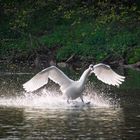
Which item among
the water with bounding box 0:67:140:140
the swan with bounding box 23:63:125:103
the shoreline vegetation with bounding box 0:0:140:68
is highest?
the shoreline vegetation with bounding box 0:0:140:68

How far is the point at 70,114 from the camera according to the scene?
21578 mm

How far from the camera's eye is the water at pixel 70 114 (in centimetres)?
1758

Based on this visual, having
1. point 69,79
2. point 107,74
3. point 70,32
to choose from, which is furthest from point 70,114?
point 70,32

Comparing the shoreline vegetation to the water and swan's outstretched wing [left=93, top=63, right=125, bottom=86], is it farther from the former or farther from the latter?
Result: swan's outstretched wing [left=93, top=63, right=125, bottom=86]

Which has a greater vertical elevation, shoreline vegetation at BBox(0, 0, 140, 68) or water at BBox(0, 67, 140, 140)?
shoreline vegetation at BBox(0, 0, 140, 68)

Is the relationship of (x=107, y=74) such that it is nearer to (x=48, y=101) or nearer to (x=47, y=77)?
(x=47, y=77)

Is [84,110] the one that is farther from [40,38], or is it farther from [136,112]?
[40,38]

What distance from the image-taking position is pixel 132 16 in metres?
50.7

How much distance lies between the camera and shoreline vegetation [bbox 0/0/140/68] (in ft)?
150

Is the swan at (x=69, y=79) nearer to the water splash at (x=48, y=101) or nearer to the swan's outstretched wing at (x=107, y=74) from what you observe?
the swan's outstretched wing at (x=107, y=74)

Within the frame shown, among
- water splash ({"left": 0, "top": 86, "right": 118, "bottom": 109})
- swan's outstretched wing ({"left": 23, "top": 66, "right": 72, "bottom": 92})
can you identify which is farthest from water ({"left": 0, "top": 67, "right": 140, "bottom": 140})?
swan's outstretched wing ({"left": 23, "top": 66, "right": 72, "bottom": 92})

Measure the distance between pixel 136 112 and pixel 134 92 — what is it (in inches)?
236

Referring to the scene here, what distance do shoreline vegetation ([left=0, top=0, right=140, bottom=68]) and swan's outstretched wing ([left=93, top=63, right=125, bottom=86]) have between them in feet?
59.8

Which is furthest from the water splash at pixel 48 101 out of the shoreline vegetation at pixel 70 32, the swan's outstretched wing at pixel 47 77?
the shoreline vegetation at pixel 70 32
